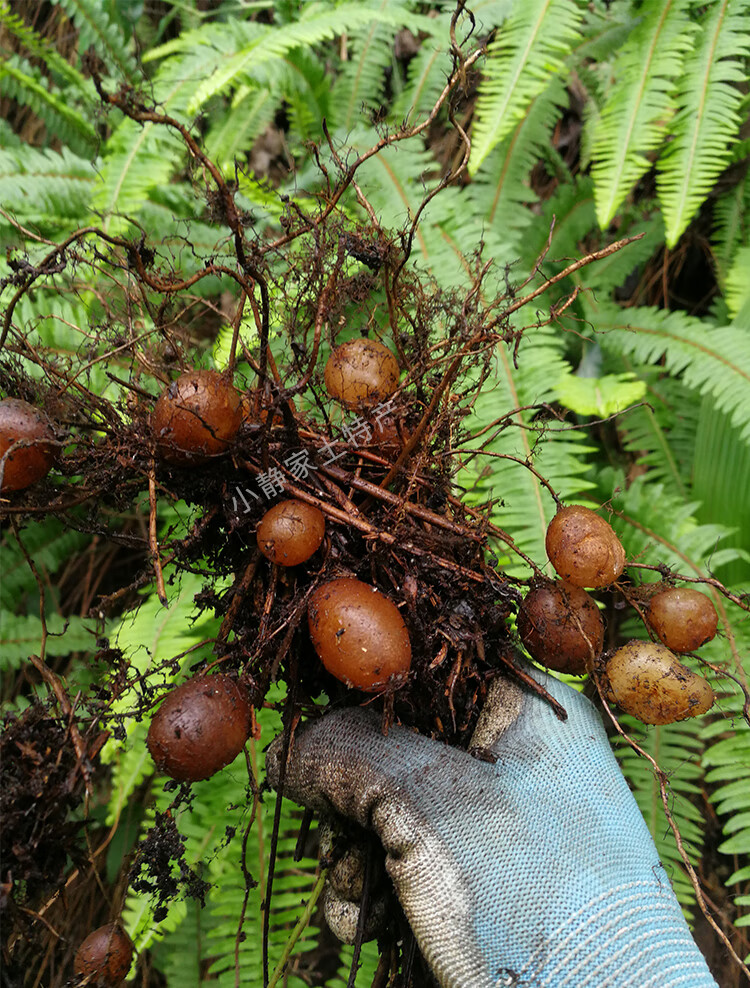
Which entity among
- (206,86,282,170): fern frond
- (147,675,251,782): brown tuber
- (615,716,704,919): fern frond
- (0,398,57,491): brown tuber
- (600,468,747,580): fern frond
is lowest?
(615,716,704,919): fern frond

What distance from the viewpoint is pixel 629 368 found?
2609 millimetres

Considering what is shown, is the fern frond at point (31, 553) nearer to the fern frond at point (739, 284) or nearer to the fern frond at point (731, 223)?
the fern frond at point (739, 284)

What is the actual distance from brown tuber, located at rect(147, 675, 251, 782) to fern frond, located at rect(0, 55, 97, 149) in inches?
118

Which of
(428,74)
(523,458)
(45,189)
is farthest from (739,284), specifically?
(45,189)

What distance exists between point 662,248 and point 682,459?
4.38 feet

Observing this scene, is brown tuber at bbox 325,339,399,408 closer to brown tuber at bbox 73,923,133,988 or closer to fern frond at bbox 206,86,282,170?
brown tuber at bbox 73,923,133,988

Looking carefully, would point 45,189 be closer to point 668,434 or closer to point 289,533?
point 289,533

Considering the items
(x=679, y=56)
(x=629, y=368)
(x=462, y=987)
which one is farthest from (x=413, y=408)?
(x=679, y=56)

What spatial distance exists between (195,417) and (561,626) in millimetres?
808

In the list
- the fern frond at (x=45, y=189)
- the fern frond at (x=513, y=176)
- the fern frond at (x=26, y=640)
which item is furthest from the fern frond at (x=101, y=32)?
the fern frond at (x=26, y=640)

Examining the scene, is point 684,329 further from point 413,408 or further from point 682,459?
point 413,408

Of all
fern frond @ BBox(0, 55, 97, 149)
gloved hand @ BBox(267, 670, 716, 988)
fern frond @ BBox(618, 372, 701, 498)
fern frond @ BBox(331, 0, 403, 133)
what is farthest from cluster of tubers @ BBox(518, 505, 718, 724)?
fern frond @ BBox(0, 55, 97, 149)

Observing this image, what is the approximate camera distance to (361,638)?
109 centimetres

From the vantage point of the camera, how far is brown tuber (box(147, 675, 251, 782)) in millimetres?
1072
